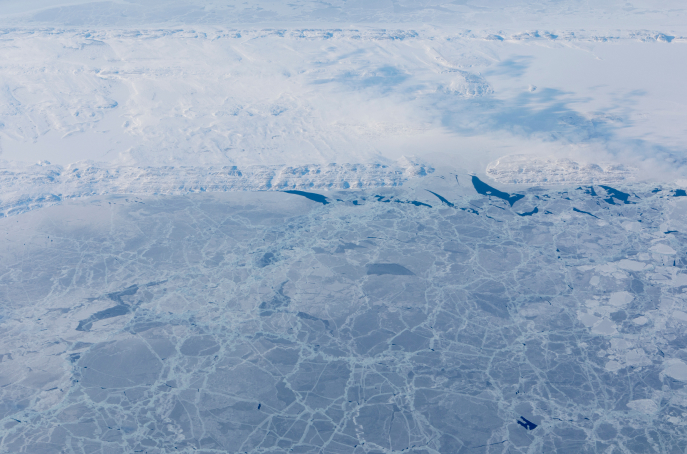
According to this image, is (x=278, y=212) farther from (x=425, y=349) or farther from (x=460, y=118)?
(x=460, y=118)

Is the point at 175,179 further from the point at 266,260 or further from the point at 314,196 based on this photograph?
the point at 266,260

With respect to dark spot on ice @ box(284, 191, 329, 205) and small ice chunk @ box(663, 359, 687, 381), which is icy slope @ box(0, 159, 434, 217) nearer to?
dark spot on ice @ box(284, 191, 329, 205)

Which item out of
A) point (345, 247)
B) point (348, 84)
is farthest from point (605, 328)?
point (348, 84)

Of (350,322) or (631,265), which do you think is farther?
(631,265)

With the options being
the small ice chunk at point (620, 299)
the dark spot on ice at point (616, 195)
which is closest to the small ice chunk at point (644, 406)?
the small ice chunk at point (620, 299)

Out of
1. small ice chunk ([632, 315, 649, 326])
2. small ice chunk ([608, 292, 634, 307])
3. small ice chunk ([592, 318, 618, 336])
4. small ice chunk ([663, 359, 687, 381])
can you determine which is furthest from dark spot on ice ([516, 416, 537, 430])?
small ice chunk ([608, 292, 634, 307])

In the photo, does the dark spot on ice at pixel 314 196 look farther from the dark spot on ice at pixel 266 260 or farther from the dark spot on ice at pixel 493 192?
the dark spot on ice at pixel 493 192
